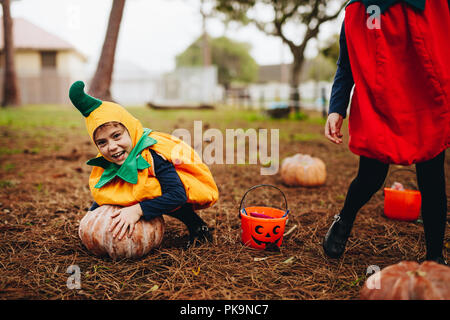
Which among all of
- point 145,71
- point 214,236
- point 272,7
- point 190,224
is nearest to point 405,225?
point 214,236

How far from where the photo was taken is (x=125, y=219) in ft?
6.72

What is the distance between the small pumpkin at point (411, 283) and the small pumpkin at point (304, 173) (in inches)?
97.0

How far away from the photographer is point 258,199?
362 centimetres

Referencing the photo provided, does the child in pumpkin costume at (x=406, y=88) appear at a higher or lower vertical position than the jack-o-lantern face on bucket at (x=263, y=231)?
higher

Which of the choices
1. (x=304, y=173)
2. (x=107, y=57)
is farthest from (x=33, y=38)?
(x=304, y=173)

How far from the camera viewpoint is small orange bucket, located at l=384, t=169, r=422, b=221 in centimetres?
287

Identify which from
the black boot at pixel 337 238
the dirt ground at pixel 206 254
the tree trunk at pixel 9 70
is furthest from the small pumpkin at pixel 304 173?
the tree trunk at pixel 9 70

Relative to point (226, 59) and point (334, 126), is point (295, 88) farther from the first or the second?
point (226, 59)

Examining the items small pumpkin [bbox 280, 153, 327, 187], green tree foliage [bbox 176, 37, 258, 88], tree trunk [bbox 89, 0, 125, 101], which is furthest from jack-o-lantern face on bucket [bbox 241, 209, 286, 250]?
green tree foliage [bbox 176, 37, 258, 88]

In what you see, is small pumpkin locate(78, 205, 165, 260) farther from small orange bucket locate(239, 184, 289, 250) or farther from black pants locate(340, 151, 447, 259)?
black pants locate(340, 151, 447, 259)

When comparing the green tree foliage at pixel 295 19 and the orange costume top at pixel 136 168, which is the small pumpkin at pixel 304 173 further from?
the green tree foliage at pixel 295 19

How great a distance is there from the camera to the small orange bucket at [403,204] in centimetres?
287

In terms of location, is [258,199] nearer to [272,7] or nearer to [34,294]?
[34,294]

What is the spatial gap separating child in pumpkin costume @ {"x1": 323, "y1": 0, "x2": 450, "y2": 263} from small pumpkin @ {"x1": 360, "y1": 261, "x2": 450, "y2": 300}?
18.1 inches
